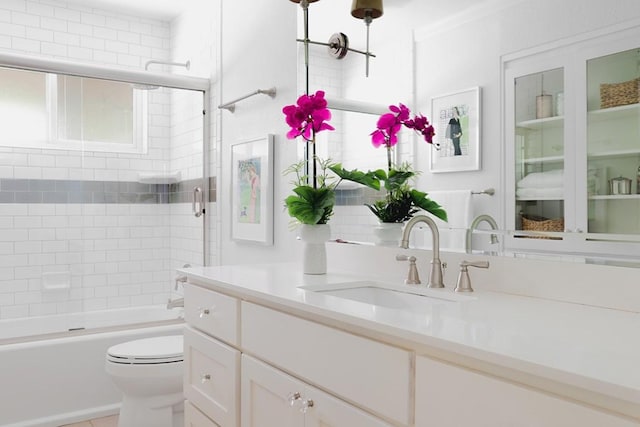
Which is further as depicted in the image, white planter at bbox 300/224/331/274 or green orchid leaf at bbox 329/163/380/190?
green orchid leaf at bbox 329/163/380/190

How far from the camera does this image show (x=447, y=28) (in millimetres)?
1715

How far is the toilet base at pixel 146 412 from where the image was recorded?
2.58 m

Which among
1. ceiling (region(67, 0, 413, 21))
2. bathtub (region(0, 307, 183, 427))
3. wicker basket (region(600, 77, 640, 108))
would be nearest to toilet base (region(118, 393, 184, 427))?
bathtub (region(0, 307, 183, 427))

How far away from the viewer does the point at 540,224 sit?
1.46 metres

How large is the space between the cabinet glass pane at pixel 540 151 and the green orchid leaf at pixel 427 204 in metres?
0.28

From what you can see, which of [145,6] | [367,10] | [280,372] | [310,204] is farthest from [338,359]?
[145,6]

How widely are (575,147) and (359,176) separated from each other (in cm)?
87

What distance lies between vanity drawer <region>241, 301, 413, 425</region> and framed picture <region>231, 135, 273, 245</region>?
1211 millimetres

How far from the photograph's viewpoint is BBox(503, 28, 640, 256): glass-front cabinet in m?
1.27

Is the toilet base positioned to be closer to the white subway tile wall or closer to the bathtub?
the bathtub

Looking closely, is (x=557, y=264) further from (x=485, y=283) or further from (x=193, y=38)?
(x=193, y=38)

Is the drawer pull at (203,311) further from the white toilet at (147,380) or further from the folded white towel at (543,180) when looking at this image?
the folded white towel at (543,180)

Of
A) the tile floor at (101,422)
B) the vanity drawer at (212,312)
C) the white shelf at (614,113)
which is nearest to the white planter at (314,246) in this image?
the vanity drawer at (212,312)

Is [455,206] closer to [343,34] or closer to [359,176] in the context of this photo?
[359,176]
